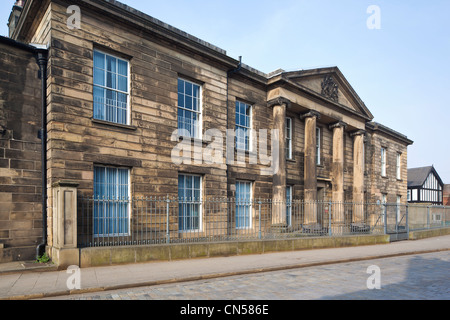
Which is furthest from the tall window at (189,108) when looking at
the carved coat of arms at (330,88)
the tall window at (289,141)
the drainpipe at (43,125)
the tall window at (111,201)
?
the carved coat of arms at (330,88)

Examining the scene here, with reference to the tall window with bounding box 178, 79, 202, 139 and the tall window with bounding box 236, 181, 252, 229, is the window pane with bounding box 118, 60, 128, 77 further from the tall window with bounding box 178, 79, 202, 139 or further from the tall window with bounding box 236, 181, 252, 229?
the tall window with bounding box 236, 181, 252, 229

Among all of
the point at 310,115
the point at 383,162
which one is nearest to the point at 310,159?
the point at 310,115

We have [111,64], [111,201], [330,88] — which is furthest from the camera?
[330,88]

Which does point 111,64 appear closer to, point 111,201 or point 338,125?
point 111,201

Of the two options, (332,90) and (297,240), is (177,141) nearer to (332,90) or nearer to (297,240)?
(297,240)

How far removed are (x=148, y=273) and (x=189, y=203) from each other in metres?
4.64

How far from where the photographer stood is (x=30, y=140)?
970cm

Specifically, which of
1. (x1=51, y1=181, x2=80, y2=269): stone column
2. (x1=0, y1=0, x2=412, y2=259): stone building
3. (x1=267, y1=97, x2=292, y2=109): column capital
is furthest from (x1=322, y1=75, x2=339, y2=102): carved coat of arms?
(x1=51, y1=181, x2=80, y2=269): stone column

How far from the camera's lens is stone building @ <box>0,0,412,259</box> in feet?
31.6

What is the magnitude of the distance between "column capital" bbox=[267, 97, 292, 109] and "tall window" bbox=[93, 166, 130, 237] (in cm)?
828

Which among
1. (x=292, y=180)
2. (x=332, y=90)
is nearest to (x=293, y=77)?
(x=332, y=90)

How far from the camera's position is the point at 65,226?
27.2 feet

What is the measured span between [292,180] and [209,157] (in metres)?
6.02

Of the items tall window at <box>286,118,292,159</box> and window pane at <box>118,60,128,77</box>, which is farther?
tall window at <box>286,118,292,159</box>
